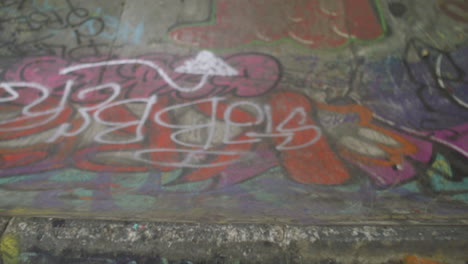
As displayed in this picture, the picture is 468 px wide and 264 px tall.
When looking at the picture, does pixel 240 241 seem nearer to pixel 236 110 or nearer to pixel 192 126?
pixel 192 126

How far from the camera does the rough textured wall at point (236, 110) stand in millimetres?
2812

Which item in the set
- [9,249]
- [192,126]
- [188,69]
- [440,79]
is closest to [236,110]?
[192,126]

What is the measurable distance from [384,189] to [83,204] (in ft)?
10.7

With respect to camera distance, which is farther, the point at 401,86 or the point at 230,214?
the point at 401,86

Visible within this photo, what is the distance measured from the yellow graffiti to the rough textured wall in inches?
12.5

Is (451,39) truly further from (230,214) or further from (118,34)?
(118,34)

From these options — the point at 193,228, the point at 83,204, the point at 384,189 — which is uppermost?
the point at 193,228

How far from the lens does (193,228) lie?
200 cm

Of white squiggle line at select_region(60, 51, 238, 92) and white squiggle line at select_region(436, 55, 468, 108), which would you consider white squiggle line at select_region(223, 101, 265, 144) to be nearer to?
white squiggle line at select_region(60, 51, 238, 92)

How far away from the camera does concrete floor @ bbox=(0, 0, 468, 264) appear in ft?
6.50

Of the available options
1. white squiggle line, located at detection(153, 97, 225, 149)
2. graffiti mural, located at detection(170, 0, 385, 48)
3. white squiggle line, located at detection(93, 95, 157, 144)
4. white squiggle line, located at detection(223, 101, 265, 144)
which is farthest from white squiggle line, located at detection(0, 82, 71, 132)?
white squiggle line, located at detection(223, 101, 265, 144)

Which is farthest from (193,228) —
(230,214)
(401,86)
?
(401,86)

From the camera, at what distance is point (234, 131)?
3508 millimetres

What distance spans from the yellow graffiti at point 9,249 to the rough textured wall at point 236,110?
32cm
